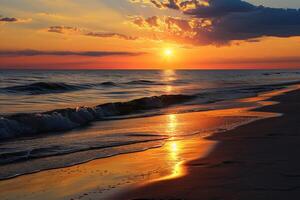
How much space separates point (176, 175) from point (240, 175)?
103 centimetres

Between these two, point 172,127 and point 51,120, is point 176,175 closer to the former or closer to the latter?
point 172,127

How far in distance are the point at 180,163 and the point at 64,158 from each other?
8.27ft

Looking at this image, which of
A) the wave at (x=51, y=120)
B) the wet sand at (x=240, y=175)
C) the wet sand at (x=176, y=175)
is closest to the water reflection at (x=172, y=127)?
the wet sand at (x=176, y=175)

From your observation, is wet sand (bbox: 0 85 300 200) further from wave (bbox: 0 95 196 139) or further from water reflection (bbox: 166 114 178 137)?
wave (bbox: 0 95 196 139)

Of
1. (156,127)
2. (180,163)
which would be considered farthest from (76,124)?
(180,163)

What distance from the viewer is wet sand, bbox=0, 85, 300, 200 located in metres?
5.84

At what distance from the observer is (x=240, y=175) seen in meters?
6.52

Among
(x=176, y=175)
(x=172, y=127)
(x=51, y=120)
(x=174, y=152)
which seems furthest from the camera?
(x=51, y=120)

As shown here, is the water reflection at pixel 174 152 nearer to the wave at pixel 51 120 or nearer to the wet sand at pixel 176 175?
the wet sand at pixel 176 175

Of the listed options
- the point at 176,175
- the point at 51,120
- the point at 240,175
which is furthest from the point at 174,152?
the point at 51,120

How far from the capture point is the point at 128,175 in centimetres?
709

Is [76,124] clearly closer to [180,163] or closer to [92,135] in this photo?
[92,135]

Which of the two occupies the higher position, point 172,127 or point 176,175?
point 176,175

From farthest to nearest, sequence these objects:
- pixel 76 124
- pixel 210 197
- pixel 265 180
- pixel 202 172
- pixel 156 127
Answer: pixel 76 124 < pixel 156 127 < pixel 202 172 < pixel 265 180 < pixel 210 197
